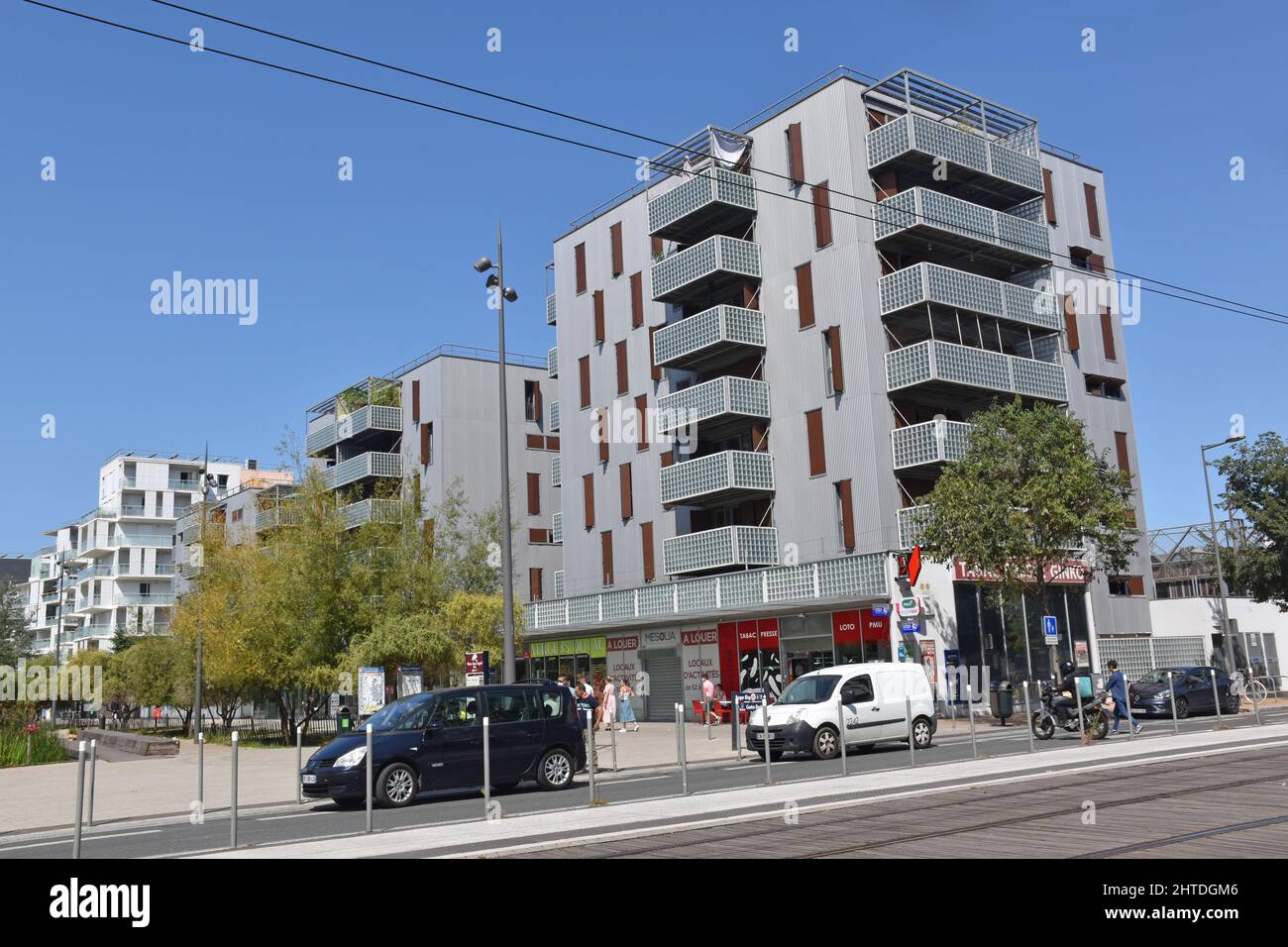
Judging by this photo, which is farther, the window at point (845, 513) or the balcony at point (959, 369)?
the window at point (845, 513)

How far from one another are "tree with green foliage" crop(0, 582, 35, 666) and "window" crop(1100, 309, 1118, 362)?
172 feet

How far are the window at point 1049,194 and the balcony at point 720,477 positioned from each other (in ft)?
51.5

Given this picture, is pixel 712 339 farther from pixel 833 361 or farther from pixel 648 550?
pixel 648 550

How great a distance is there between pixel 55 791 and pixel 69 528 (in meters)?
112

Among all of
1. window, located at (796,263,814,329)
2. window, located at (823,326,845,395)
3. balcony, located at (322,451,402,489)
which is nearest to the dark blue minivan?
window, located at (823,326,845,395)

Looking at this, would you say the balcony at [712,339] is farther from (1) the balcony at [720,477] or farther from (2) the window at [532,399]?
(2) the window at [532,399]

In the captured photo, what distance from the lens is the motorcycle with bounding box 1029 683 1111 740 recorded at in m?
22.4

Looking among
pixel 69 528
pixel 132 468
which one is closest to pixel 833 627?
pixel 132 468

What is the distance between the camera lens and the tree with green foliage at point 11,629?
5659cm

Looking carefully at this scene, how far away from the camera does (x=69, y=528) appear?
123750 millimetres

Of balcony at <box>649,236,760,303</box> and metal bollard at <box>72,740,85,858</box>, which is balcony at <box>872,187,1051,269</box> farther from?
metal bollard at <box>72,740,85,858</box>

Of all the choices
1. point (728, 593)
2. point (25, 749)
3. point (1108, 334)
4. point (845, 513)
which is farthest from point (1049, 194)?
point (25, 749)

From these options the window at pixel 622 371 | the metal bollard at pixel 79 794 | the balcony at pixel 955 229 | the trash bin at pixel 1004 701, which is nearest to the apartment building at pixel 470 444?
the window at pixel 622 371
